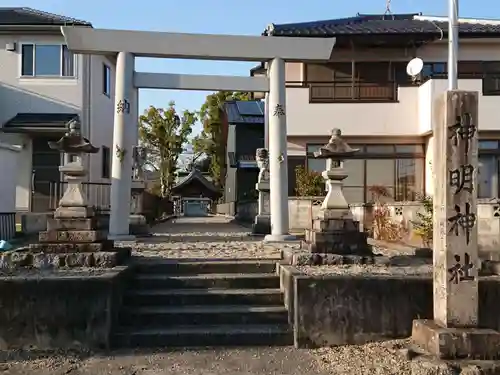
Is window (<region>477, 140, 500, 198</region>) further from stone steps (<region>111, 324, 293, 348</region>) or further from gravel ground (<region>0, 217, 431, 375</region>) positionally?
stone steps (<region>111, 324, 293, 348</region>)

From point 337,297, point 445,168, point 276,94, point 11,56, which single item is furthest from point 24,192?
point 445,168

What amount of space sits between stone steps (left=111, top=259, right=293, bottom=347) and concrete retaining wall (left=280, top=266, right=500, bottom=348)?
383mm

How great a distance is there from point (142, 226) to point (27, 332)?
913cm

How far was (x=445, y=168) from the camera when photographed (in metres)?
6.05

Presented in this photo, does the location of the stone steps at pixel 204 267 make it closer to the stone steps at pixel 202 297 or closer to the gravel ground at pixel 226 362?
the stone steps at pixel 202 297

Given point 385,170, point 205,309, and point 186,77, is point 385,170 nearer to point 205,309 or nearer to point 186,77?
point 186,77

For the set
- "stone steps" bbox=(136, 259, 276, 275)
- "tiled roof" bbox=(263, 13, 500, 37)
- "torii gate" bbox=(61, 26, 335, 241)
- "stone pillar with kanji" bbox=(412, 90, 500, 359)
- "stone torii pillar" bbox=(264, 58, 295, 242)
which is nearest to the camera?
"stone pillar with kanji" bbox=(412, 90, 500, 359)

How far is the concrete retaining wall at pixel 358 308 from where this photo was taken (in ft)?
22.1

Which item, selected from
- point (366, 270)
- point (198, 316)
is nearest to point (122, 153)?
point (198, 316)

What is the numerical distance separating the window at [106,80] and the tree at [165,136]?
1727 cm

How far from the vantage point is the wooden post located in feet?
19.7

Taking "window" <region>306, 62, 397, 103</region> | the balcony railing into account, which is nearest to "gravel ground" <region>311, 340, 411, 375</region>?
the balcony railing

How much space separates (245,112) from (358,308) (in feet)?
76.8

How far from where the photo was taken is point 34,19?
19.5 metres
